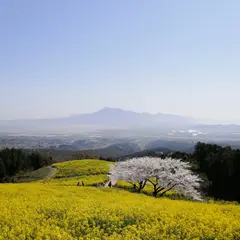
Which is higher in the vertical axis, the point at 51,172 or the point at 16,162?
the point at 51,172

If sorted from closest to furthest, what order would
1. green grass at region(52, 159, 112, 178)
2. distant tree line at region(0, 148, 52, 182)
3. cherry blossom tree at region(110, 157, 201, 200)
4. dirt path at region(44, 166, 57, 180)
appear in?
cherry blossom tree at region(110, 157, 201, 200)
green grass at region(52, 159, 112, 178)
dirt path at region(44, 166, 57, 180)
distant tree line at region(0, 148, 52, 182)

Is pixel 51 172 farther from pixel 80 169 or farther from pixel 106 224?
pixel 106 224

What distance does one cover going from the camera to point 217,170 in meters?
64.2

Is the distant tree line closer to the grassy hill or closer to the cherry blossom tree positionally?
the cherry blossom tree

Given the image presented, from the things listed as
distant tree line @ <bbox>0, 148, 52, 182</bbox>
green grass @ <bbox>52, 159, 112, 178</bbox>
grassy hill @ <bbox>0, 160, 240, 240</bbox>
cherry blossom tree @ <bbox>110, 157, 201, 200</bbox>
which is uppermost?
grassy hill @ <bbox>0, 160, 240, 240</bbox>

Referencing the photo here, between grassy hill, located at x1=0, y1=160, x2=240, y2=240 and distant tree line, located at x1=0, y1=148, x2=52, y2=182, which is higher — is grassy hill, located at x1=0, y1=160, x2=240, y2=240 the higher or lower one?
the higher one

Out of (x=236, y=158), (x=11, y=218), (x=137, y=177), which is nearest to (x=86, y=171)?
(x=137, y=177)

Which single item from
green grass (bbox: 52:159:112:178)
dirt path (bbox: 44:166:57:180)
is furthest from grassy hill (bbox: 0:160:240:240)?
dirt path (bbox: 44:166:57:180)

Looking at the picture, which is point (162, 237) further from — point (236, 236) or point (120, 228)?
point (236, 236)

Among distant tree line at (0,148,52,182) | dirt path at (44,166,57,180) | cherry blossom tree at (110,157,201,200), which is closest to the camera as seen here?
cherry blossom tree at (110,157,201,200)

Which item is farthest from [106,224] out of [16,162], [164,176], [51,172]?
[16,162]

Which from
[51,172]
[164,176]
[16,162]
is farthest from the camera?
[16,162]

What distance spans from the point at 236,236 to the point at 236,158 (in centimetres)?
5456

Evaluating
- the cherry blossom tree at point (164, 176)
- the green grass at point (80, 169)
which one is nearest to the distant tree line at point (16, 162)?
the green grass at point (80, 169)
